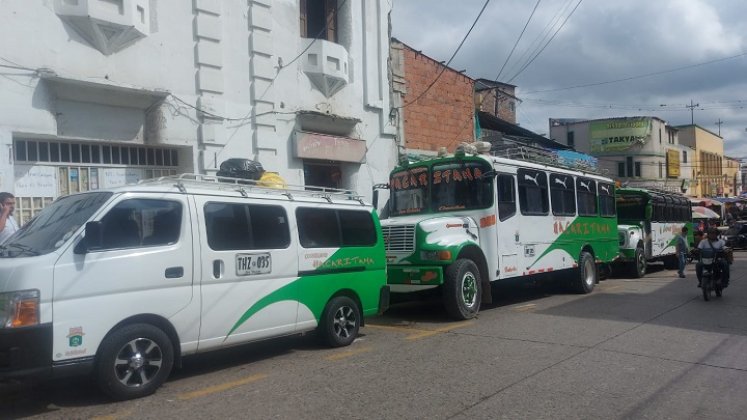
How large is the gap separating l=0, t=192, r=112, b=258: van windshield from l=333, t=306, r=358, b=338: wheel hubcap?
3.47m

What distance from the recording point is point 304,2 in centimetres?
1576

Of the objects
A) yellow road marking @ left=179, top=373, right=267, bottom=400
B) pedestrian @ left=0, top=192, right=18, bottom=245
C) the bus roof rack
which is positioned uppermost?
the bus roof rack

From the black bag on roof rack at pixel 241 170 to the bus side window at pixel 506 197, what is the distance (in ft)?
14.4

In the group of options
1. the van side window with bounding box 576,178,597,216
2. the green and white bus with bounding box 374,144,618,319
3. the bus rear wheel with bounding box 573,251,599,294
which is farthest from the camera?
the van side window with bounding box 576,178,597,216

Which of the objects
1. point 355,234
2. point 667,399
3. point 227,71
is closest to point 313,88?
point 227,71

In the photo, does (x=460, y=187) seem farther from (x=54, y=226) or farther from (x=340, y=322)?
(x=54, y=226)

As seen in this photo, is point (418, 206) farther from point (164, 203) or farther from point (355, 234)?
point (164, 203)

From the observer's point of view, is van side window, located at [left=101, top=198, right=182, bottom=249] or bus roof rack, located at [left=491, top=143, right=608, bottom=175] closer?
van side window, located at [left=101, top=198, right=182, bottom=249]

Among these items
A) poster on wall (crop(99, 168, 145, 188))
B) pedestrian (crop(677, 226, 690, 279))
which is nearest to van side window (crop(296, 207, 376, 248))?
poster on wall (crop(99, 168, 145, 188))

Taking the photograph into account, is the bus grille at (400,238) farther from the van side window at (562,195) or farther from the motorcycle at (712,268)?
the motorcycle at (712,268)

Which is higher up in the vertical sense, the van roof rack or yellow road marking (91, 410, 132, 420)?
the van roof rack

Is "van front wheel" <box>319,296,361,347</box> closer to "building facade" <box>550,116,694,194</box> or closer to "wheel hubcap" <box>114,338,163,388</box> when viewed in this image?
"wheel hubcap" <box>114,338,163,388</box>

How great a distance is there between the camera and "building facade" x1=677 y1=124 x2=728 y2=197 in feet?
220

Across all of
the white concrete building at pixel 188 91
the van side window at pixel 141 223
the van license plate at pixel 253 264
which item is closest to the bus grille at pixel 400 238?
the van license plate at pixel 253 264
